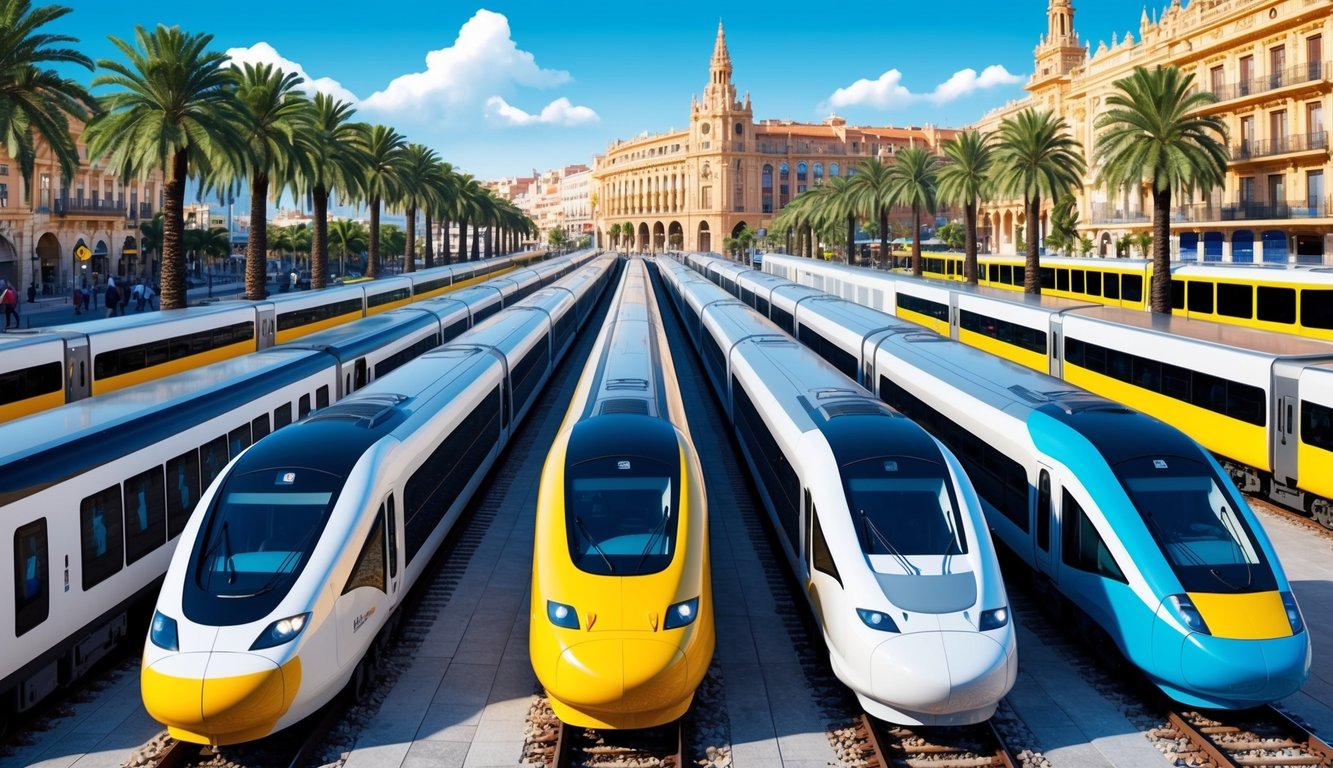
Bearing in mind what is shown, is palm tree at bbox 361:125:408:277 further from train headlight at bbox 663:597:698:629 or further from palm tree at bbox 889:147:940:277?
train headlight at bbox 663:597:698:629

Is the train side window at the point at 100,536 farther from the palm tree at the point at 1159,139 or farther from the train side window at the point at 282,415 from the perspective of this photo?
the palm tree at the point at 1159,139

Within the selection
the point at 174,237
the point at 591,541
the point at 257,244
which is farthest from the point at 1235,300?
the point at 257,244

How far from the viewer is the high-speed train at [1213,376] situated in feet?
53.0

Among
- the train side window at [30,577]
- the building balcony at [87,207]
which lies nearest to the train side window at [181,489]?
the train side window at [30,577]

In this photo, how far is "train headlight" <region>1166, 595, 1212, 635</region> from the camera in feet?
31.0

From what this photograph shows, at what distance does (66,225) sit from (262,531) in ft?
219

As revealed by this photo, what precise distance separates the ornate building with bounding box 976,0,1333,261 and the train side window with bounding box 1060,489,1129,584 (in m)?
33.6

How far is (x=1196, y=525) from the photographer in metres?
10.3

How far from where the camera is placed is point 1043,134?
43.9 metres

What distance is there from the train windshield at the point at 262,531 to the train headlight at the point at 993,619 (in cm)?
595

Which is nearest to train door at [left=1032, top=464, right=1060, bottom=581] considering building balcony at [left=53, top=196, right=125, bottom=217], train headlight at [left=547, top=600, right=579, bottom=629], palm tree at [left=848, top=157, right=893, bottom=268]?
train headlight at [left=547, top=600, right=579, bottom=629]

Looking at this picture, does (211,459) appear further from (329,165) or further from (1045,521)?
(329,165)

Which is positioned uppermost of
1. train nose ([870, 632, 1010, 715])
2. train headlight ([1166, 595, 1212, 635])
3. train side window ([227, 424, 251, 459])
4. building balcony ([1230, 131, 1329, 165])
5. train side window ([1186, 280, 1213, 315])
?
building balcony ([1230, 131, 1329, 165])

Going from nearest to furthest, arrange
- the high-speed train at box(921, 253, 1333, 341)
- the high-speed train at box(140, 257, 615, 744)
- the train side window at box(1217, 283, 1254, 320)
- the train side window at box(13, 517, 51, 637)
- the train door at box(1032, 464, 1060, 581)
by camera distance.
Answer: the high-speed train at box(140, 257, 615, 744)
the train side window at box(13, 517, 51, 637)
the train door at box(1032, 464, 1060, 581)
the high-speed train at box(921, 253, 1333, 341)
the train side window at box(1217, 283, 1254, 320)
